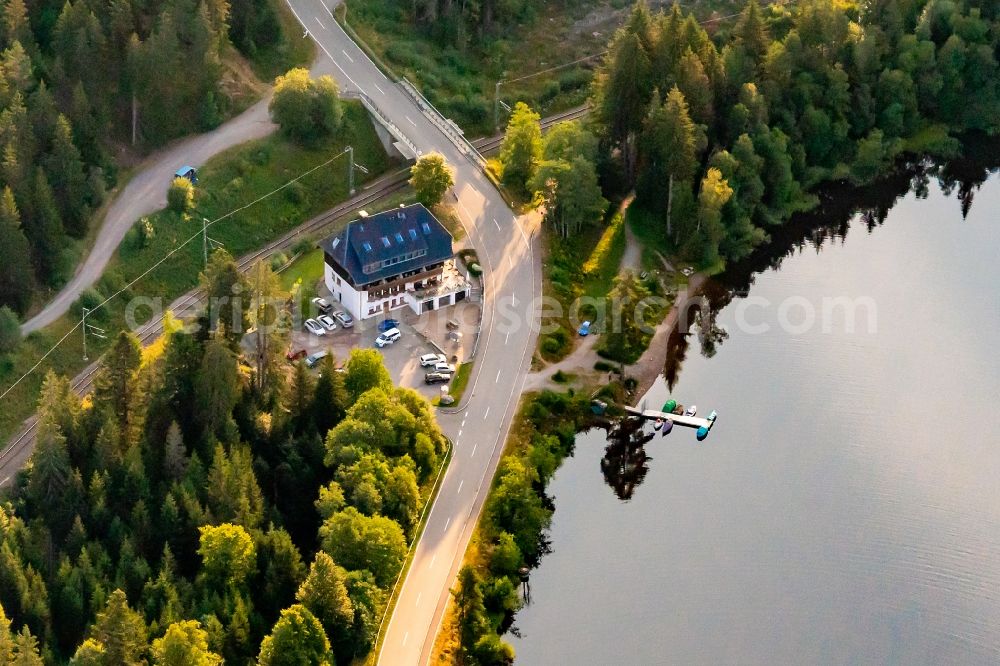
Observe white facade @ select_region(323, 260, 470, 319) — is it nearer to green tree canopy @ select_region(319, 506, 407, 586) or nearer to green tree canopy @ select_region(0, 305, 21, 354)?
green tree canopy @ select_region(0, 305, 21, 354)

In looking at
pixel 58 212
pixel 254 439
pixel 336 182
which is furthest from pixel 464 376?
pixel 58 212

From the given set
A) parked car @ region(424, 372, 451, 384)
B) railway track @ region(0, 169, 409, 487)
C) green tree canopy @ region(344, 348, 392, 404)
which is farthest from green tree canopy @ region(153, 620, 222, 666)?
parked car @ region(424, 372, 451, 384)

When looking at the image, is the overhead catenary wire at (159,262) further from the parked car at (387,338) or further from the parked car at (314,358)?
the parked car at (387,338)

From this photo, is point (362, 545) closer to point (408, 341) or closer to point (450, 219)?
point (408, 341)

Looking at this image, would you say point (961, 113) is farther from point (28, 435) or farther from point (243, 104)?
point (28, 435)

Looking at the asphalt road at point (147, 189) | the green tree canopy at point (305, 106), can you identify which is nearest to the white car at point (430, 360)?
the asphalt road at point (147, 189)
